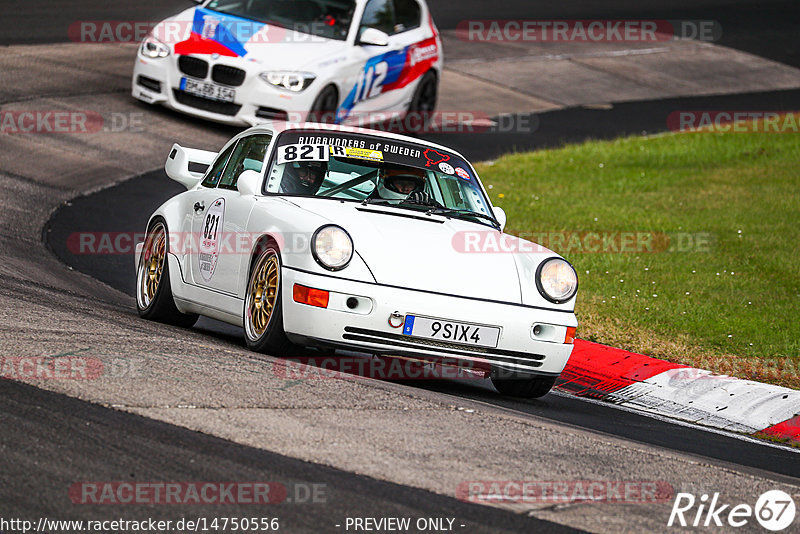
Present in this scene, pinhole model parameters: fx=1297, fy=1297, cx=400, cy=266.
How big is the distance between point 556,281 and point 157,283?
2.89m

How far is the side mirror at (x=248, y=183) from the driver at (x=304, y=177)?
160mm

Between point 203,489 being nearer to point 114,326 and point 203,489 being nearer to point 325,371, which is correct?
point 325,371

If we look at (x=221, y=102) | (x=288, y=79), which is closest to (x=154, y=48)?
(x=221, y=102)

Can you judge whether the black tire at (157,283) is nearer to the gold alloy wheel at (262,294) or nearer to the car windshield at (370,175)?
the car windshield at (370,175)

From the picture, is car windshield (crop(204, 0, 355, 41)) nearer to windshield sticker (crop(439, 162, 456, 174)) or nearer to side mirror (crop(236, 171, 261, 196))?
windshield sticker (crop(439, 162, 456, 174))

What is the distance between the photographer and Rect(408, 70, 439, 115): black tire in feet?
55.8

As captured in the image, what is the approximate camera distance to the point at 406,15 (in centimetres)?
1692

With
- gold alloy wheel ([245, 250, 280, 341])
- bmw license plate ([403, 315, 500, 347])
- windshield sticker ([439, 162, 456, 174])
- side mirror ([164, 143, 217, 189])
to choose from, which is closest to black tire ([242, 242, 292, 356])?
gold alloy wheel ([245, 250, 280, 341])

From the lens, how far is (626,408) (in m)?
8.05

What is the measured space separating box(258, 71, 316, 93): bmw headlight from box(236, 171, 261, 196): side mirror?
6965 mm

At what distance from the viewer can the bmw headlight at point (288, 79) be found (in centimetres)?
1476
